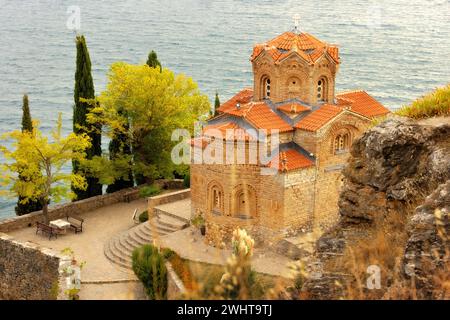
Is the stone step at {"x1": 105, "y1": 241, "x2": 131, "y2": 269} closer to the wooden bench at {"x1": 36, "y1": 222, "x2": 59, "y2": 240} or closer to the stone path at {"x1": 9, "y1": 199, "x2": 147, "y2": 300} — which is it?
the stone path at {"x1": 9, "y1": 199, "x2": 147, "y2": 300}

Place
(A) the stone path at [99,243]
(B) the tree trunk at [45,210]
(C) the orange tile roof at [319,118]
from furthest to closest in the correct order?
(B) the tree trunk at [45,210], (C) the orange tile roof at [319,118], (A) the stone path at [99,243]

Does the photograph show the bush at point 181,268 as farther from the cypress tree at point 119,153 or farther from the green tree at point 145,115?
the cypress tree at point 119,153

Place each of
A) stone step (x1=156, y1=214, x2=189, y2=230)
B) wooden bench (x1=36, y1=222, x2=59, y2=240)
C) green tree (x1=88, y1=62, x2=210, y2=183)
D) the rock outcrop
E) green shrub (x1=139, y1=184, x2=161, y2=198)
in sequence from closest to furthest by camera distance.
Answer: the rock outcrop
stone step (x1=156, y1=214, x2=189, y2=230)
wooden bench (x1=36, y1=222, x2=59, y2=240)
green shrub (x1=139, y1=184, x2=161, y2=198)
green tree (x1=88, y1=62, x2=210, y2=183)

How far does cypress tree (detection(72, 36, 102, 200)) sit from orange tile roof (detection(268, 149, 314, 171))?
1462 centimetres

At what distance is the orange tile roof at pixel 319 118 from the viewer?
3064cm

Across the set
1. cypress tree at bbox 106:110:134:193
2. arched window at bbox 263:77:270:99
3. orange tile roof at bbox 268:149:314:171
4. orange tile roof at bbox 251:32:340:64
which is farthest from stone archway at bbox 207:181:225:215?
cypress tree at bbox 106:110:134:193

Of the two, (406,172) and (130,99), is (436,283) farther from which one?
(130,99)

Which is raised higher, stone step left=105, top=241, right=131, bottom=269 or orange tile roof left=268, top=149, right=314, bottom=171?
orange tile roof left=268, top=149, right=314, bottom=171

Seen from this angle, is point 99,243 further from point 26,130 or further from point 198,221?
point 26,130

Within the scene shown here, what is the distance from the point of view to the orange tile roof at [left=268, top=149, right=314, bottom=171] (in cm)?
2961

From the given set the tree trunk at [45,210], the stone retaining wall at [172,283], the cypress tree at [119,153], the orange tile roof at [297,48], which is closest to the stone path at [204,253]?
the stone retaining wall at [172,283]

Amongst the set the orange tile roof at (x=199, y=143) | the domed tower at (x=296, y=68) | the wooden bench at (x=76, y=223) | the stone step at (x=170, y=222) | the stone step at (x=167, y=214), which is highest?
the domed tower at (x=296, y=68)

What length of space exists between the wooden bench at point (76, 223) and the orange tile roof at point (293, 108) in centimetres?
1235

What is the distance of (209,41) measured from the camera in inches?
5074
